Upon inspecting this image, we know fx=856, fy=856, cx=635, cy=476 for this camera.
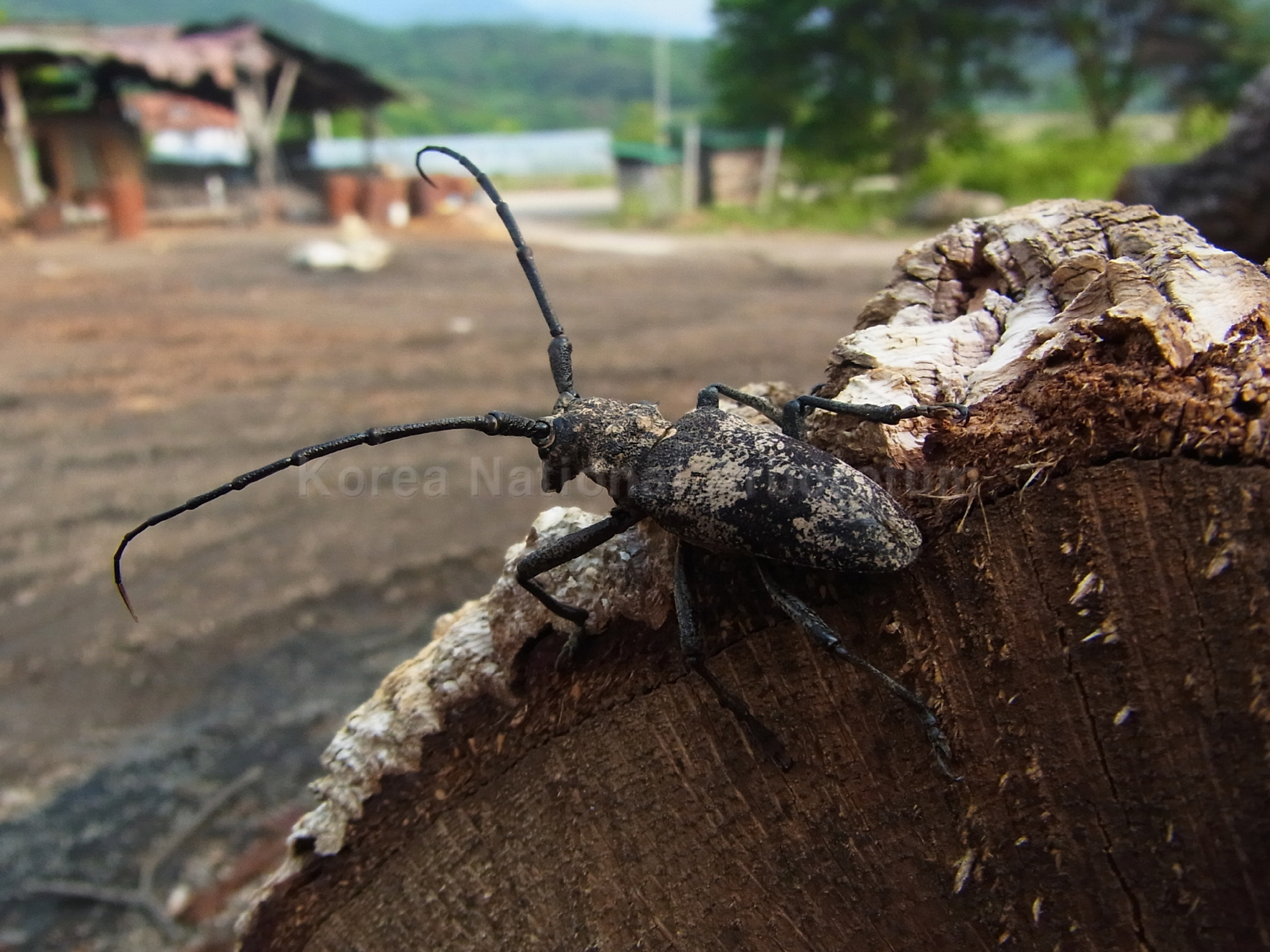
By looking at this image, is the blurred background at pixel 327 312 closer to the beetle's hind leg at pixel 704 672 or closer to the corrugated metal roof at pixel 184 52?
the corrugated metal roof at pixel 184 52

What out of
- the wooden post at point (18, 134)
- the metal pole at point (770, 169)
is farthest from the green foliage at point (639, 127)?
the wooden post at point (18, 134)

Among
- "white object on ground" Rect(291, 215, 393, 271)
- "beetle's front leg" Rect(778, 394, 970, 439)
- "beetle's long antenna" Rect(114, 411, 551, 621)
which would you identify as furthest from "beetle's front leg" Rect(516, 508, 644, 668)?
"white object on ground" Rect(291, 215, 393, 271)

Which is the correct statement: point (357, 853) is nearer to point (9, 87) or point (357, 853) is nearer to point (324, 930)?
point (324, 930)

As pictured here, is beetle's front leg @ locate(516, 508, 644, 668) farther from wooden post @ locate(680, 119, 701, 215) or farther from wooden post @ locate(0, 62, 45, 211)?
wooden post @ locate(680, 119, 701, 215)

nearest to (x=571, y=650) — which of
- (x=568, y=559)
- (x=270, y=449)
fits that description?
(x=568, y=559)

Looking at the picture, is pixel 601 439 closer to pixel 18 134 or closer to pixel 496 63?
pixel 18 134

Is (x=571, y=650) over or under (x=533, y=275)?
under

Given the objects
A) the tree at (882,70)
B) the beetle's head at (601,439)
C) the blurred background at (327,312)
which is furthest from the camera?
the tree at (882,70)
